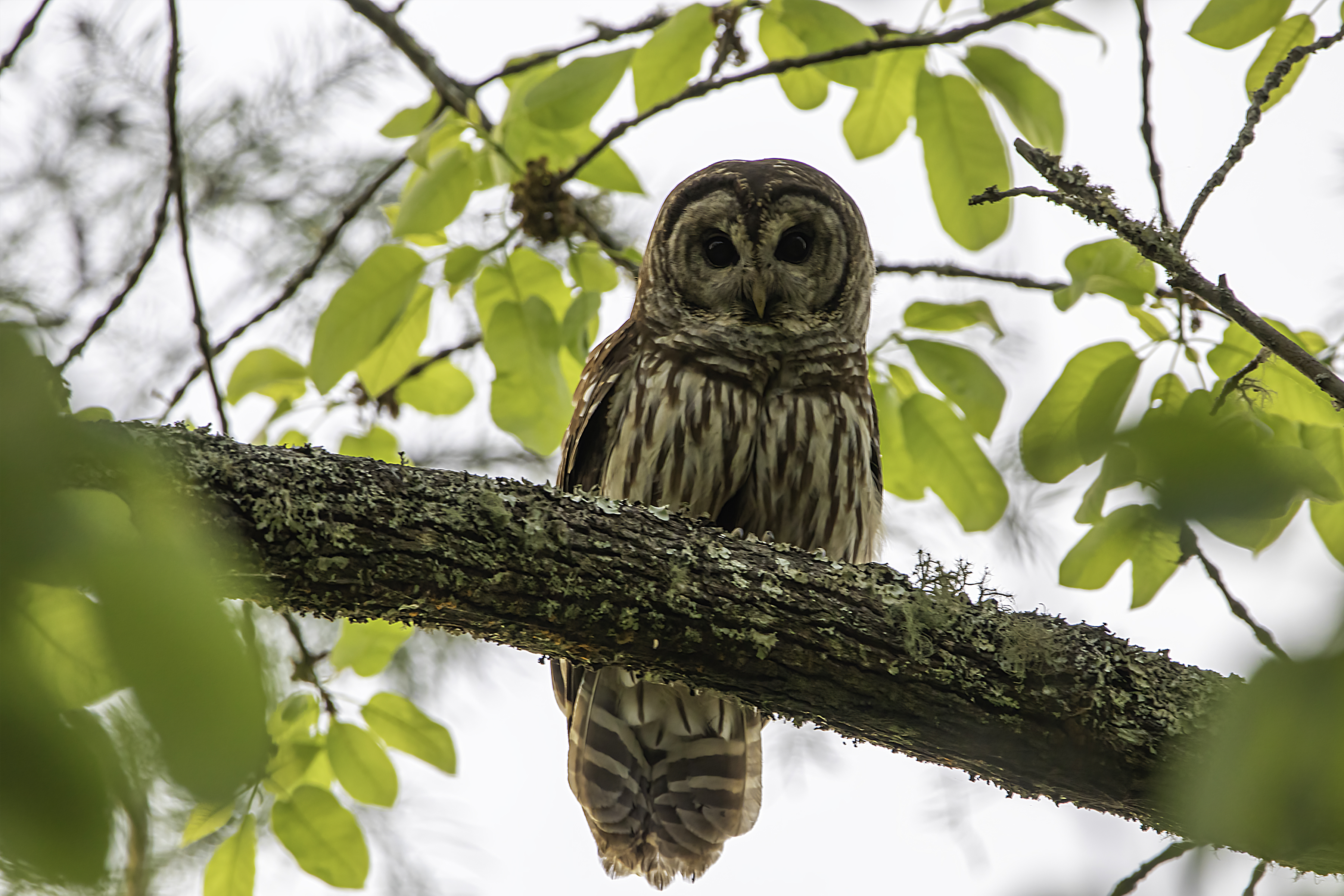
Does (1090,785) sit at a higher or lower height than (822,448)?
lower

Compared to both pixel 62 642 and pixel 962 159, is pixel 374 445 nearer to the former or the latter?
pixel 962 159

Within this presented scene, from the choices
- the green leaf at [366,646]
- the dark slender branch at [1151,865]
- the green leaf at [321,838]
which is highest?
the green leaf at [366,646]

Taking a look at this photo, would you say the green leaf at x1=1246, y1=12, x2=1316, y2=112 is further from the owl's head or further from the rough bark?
the owl's head

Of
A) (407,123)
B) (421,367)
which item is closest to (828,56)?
(407,123)

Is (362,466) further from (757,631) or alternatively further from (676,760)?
(676,760)

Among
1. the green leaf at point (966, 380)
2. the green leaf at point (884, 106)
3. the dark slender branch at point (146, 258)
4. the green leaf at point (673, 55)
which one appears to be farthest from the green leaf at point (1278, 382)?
the dark slender branch at point (146, 258)

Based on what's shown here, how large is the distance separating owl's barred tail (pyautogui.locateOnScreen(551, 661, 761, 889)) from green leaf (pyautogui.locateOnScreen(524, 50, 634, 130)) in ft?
5.19

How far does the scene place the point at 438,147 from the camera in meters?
2.85

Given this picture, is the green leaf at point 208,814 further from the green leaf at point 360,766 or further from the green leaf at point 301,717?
the green leaf at point 360,766

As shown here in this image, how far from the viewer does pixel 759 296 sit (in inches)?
131

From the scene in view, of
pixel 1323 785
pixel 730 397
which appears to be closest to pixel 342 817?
pixel 730 397

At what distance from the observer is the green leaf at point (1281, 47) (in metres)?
2.00

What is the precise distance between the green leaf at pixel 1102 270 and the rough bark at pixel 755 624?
610 millimetres

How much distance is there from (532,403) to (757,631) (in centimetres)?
94
